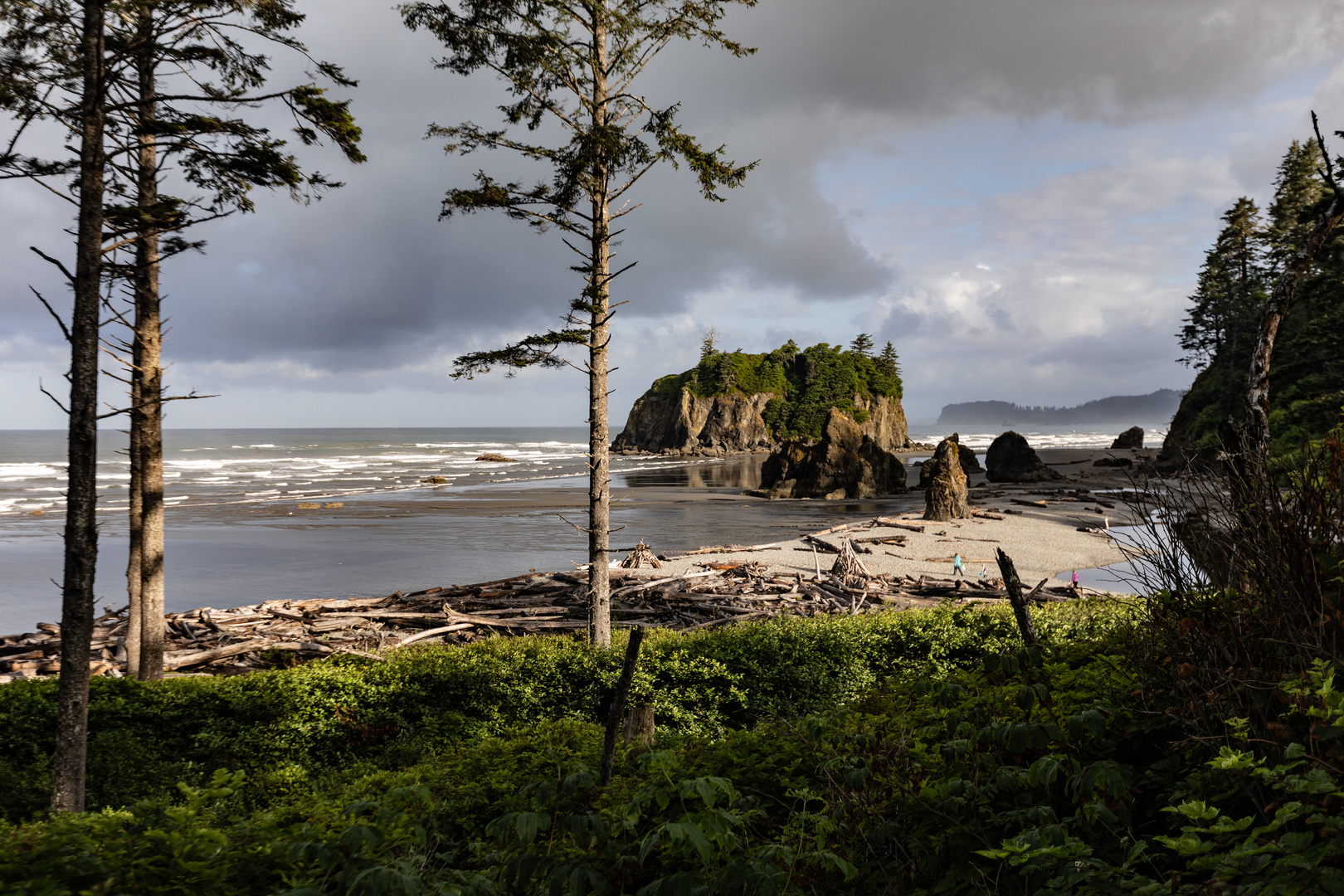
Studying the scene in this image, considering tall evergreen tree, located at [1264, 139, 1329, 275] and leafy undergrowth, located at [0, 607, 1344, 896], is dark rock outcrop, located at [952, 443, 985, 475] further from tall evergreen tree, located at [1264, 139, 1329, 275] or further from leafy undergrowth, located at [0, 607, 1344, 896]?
leafy undergrowth, located at [0, 607, 1344, 896]

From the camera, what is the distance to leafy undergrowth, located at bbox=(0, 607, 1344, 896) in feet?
7.17

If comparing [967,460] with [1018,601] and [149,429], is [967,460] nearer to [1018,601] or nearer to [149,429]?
[1018,601]

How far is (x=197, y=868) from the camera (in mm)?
2764

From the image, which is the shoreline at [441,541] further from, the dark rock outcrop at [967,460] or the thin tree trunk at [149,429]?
the dark rock outcrop at [967,460]

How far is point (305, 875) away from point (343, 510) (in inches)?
1487

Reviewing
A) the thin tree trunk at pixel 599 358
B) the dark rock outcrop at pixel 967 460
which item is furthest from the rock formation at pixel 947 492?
the dark rock outcrop at pixel 967 460

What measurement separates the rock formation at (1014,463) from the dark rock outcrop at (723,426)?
2025 inches

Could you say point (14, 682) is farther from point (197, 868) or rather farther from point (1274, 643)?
point (1274, 643)

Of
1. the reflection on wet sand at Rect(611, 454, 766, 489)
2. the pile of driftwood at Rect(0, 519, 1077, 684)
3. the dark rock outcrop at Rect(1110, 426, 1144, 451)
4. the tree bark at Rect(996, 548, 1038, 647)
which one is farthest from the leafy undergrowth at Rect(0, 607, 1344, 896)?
the dark rock outcrop at Rect(1110, 426, 1144, 451)

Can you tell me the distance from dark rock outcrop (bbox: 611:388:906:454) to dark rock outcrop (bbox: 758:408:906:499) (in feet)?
183

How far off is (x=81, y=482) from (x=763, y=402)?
109527 mm

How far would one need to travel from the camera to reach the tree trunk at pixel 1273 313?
5.48m

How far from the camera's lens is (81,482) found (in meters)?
6.00

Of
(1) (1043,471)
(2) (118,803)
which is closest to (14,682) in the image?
(2) (118,803)
